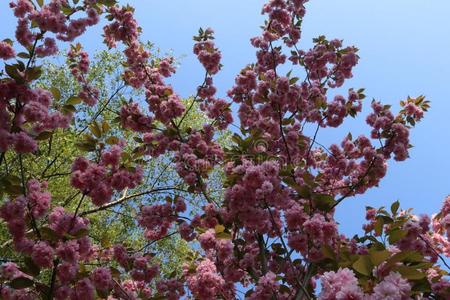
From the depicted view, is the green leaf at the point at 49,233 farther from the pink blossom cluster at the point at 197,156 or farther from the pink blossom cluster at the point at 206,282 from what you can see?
the pink blossom cluster at the point at 197,156

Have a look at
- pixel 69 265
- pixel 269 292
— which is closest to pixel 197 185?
pixel 269 292

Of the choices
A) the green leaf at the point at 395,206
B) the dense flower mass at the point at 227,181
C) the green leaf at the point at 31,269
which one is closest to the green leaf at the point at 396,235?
the dense flower mass at the point at 227,181

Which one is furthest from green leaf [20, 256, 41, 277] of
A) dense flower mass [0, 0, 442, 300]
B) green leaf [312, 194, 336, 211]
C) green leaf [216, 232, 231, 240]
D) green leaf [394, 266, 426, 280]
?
green leaf [394, 266, 426, 280]

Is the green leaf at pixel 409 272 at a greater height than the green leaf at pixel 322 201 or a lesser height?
lesser

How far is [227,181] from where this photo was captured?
487 centimetres

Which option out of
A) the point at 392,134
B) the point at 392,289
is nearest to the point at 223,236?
the point at 392,289

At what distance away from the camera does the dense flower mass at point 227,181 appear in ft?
11.3

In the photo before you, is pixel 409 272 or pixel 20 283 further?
pixel 20 283

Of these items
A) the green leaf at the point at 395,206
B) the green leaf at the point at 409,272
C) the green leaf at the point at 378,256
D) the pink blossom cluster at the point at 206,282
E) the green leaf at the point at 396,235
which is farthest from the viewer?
the green leaf at the point at 395,206

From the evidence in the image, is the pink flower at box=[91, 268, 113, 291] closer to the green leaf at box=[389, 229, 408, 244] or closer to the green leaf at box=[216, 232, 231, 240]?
the green leaf at box=[216, 232, 231, 240]

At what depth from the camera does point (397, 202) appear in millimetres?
4164

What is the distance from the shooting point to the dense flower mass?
11.3 feet

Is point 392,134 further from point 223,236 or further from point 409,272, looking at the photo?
point 409,272

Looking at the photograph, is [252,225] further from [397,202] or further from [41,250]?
[41,250]
